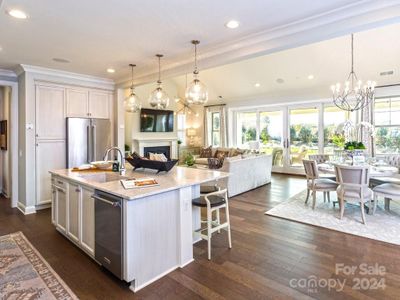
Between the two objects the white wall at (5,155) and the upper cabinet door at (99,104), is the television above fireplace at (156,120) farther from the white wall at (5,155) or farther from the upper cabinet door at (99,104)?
the white wall at (5,155)

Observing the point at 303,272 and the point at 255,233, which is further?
the point at 255,233

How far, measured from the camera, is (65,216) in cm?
328

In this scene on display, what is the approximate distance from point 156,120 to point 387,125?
7.24m

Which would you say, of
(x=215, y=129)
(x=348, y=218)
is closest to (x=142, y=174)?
(x=348, y=218)

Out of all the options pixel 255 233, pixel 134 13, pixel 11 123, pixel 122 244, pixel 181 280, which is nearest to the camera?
pixel 122 244

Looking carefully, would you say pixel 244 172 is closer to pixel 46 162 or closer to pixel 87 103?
pixel 87 103

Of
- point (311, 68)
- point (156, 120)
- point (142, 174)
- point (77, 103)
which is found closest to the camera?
point (142, 174)

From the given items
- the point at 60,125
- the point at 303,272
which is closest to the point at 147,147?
the point at 60,125

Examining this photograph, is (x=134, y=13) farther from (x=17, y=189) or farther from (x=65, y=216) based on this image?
(x=17, y=189)

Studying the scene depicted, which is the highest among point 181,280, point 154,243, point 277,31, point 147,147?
point 277,31

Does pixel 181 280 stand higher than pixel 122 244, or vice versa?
pixel 122 244

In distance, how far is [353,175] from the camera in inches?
156

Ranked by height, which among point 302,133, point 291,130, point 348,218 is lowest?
point 348,218

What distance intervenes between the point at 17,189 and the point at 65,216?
260 cm
